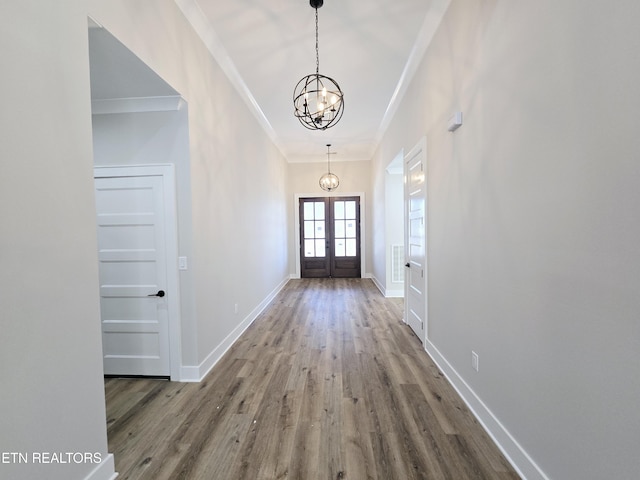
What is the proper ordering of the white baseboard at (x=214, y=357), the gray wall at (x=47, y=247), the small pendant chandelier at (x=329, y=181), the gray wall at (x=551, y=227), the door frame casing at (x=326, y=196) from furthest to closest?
the door frame casing at (x=326, y=196) < the small pendant chandelier at (x=329, y=181) < the white baseboard at (x=214, y=357) < the gray wall at (x=47, y=247) < the gray wall at (x=551, y=227)

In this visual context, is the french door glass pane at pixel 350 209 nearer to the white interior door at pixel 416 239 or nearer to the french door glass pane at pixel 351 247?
the french door glass pane at pixel 351 247

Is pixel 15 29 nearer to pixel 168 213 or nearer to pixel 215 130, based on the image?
pixel 168 213

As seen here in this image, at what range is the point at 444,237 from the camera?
2.60 metres

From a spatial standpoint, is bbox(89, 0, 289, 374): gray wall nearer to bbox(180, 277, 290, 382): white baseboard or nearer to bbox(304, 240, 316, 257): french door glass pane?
bbox(180, 277, 290, 382): white baseboard

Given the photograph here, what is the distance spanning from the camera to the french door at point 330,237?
7691 millimetres

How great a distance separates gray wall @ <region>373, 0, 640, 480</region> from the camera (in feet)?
3.25

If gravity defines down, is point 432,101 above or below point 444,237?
above

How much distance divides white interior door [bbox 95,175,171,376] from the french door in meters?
5.32

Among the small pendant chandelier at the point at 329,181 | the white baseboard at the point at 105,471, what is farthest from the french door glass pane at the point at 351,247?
the white baseboard at the point at 105,471

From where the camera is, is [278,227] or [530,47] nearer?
[530,47]

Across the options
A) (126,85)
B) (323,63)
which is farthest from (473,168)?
(126,85)

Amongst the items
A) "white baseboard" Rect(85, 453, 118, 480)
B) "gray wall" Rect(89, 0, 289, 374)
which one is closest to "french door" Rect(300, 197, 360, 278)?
"gray wall" Rect(89, 0, 289, 374)

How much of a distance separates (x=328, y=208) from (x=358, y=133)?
237cm

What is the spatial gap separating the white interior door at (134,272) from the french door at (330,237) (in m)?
5.32
